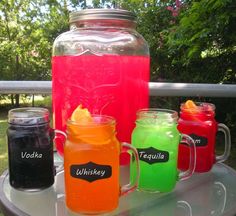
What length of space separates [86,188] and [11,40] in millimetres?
7182

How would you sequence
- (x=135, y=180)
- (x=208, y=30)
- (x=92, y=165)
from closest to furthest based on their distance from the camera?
1. (x=92, y=165)
2. (x=135, y=180)
3. (x=208, y=30)

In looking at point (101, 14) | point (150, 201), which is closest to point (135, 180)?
point (150, 201)

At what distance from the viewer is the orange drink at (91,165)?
2.34 ft

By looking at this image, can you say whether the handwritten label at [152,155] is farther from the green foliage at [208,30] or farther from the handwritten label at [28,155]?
the green foliage at [208,30]

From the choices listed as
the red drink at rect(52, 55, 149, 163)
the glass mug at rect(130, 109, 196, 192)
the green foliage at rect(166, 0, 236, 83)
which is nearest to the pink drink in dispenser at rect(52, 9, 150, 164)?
the red drink at rect(52, 55, 149, 163)

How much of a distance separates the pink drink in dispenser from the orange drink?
0.67ft

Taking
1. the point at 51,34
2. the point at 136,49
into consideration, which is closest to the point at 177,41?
the point at 136,49

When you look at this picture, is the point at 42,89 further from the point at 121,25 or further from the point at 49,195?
the point at 49,195

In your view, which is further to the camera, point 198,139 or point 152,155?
point 198,139

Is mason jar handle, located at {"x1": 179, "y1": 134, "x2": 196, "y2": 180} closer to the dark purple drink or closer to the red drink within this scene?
the red drink

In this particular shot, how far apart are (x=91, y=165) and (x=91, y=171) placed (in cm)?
1

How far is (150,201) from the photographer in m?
0.82

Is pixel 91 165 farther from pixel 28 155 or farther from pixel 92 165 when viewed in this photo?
pixel 28 155

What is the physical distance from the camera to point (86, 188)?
28.4 inches
